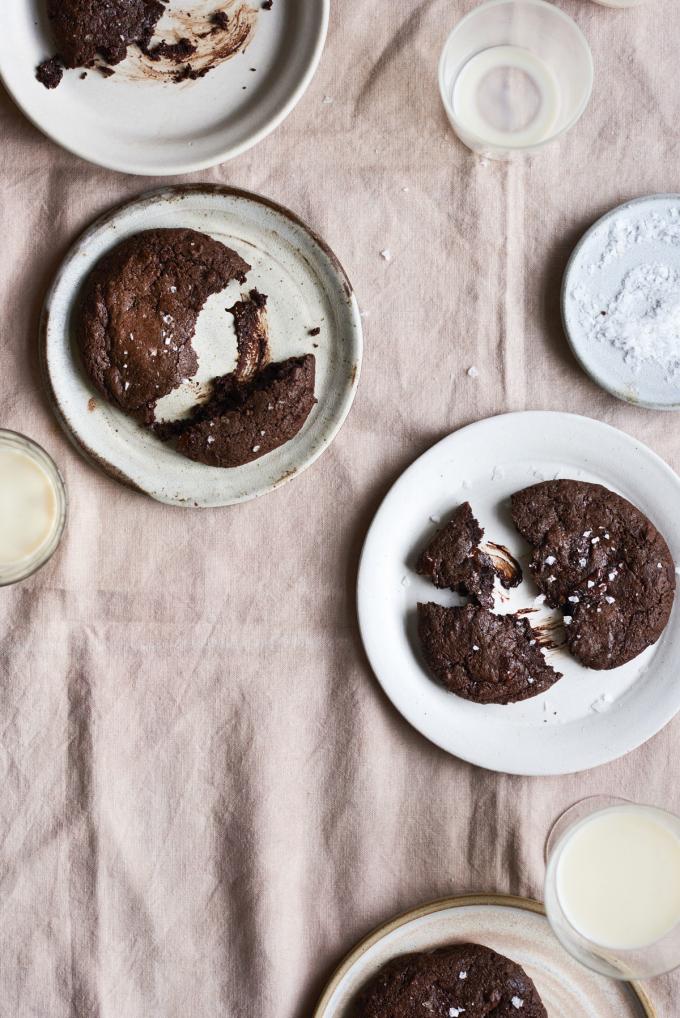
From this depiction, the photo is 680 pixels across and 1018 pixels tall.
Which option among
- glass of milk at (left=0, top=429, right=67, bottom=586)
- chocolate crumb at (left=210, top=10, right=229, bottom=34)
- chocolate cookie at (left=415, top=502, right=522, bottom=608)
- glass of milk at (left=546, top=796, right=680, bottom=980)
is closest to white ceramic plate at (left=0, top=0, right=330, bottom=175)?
chocolate crumb at (left=210, top=10, right=229, bottom=34)

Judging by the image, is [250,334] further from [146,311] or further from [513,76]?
[513,76]

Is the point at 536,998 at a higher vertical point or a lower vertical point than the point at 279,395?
lower

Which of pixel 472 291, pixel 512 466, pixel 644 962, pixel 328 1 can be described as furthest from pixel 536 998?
pixel 328 1

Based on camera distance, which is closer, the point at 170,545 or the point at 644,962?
the point at 644,962

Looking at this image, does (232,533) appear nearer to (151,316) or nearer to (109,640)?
(109,640)

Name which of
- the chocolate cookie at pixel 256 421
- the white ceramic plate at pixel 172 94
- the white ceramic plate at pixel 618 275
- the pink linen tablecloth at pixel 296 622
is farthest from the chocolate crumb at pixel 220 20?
the white ceramic plate at pixel 618 275

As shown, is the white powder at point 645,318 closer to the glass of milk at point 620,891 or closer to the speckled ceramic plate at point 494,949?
the glass of milk at point 620,891

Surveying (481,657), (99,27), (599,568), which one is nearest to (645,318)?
(599,568)
